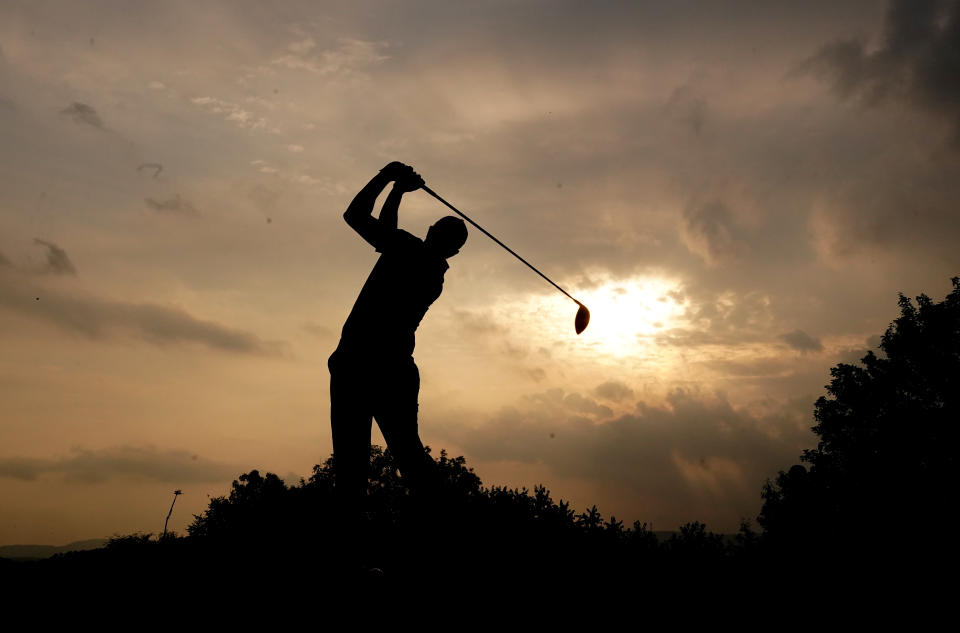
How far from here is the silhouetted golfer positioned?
520cm

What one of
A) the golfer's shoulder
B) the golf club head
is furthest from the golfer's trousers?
the golf club head

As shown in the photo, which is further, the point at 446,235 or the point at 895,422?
the point at 895,422

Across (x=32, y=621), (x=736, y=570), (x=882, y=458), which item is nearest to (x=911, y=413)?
(x=882, y=458)

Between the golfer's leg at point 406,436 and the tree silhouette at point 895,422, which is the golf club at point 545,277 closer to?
the golfer's leg at point 406,436

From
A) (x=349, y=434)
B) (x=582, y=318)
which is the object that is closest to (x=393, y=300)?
(x=349, y=434)

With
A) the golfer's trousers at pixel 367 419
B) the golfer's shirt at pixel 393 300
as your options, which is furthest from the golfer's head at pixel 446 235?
the golfer's trousers at pixel 367 419

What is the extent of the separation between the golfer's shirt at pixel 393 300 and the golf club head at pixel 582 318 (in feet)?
21.6

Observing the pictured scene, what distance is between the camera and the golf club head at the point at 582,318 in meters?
11.9

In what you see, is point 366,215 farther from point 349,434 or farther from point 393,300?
point 349,434

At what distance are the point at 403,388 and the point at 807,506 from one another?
1117 centimetres

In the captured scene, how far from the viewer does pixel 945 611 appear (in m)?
4.56

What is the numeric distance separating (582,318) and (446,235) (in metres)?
6.64

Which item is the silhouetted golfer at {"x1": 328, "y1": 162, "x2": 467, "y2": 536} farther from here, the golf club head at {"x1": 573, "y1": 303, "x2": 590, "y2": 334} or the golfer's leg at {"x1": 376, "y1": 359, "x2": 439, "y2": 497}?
the golf club head at {"x1": 573, "y1": 303, "x2": 590, "y2": 334}

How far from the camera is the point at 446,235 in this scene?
586cm
